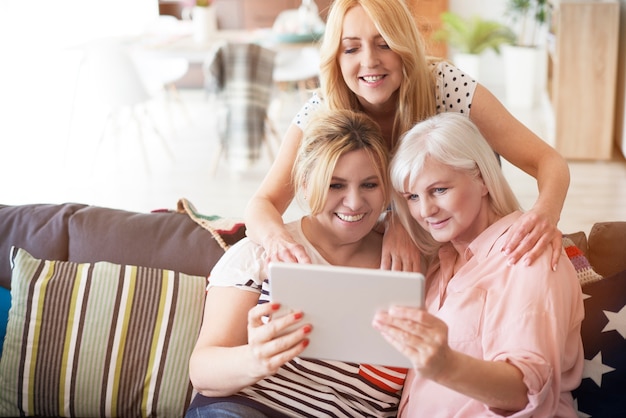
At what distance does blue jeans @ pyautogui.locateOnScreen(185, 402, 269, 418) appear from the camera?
5.60 feet

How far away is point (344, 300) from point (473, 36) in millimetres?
6415

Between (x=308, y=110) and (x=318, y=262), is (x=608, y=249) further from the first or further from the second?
(x=308, y=110)

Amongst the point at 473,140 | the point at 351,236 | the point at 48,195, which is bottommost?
the point at 48,195

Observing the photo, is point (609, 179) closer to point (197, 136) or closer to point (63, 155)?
point (197, 136)

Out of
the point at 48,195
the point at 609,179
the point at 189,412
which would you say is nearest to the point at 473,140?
the point at 189,412

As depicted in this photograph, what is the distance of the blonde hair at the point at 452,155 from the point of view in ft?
5.61

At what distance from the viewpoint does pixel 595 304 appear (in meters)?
1.83

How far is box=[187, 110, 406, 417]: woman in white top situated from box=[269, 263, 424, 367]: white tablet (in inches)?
12.0

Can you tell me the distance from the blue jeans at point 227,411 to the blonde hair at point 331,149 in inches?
17.9

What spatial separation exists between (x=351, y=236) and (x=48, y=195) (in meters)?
3.71

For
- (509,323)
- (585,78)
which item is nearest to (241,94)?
(585,78)

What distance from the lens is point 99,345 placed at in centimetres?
205

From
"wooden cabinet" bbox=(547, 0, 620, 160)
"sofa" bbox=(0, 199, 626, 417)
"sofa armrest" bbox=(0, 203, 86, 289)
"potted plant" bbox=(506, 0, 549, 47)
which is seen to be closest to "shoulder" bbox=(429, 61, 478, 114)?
"sofa" bbox=(0, 199, 626, 417)

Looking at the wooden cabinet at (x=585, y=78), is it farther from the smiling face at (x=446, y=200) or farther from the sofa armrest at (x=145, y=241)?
the smiling face at (x=446, y=200)
